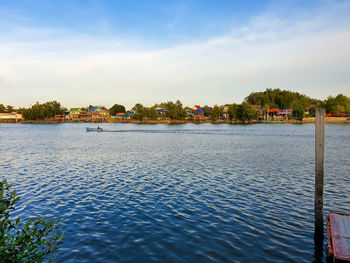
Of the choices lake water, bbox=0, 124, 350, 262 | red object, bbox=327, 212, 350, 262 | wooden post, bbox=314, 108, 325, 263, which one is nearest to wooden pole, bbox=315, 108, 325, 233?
wooden post, bbox=314, 108, 325, 263

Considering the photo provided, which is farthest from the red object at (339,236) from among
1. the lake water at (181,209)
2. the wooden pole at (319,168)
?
the lake water at (181,209)

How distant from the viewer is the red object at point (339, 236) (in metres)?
8.90

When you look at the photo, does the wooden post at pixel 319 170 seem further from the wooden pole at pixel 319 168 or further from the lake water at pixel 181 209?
the lake water at pixel 181 209

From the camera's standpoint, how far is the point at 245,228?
1302 cm

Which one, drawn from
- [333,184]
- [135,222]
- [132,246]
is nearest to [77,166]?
[135,222]

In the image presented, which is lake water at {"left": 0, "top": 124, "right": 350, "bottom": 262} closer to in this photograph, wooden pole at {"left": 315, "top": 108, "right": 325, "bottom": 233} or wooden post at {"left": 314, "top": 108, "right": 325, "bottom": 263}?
wooden post at {"left": 314, "top": 108, "right": 325, "bottom": 263}

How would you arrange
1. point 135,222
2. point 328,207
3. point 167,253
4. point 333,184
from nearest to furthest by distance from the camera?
point 167,253 → point 135,222 → point 328,207 → point 333,184

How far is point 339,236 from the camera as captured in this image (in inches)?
386

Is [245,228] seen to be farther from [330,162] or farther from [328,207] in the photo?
[330,162]

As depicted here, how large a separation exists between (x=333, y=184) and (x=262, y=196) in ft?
24.6

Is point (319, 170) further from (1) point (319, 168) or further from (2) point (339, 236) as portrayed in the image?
(2) point (339, 236)

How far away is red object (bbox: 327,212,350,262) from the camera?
890 cm

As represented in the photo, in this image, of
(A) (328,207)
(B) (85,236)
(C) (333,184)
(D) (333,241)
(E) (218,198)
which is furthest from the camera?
(C) (333,184)

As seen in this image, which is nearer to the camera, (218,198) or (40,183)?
(218,198)
